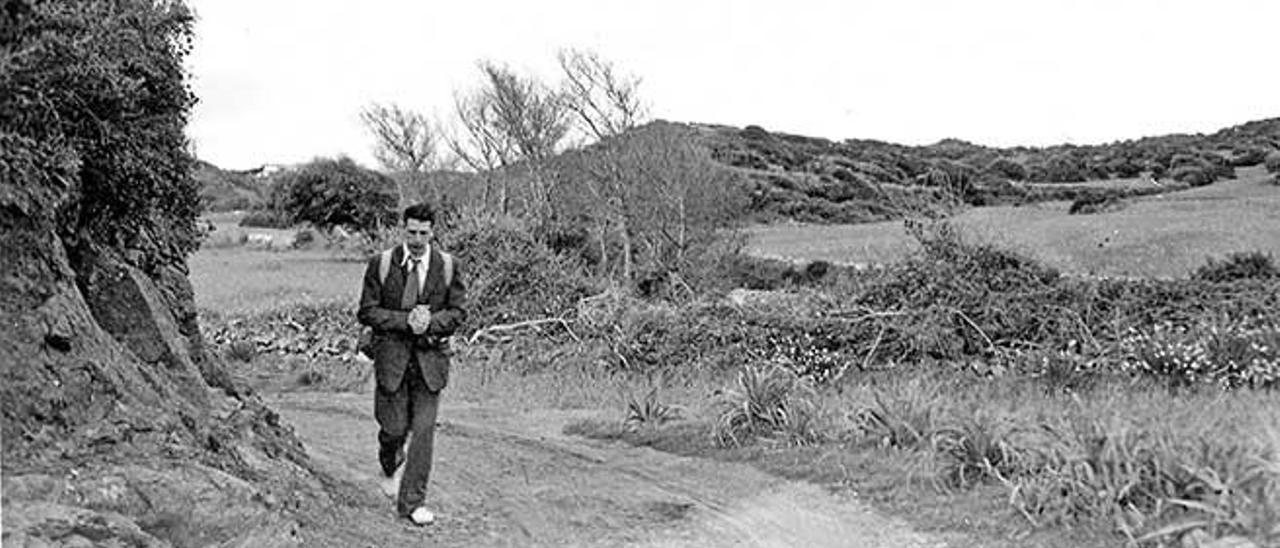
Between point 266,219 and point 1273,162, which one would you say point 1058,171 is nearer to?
point 1273,162

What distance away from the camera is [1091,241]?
29203 millimetres

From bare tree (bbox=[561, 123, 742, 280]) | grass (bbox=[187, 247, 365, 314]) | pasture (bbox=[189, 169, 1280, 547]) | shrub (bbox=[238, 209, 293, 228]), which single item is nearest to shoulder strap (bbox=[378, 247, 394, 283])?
pasture (bbox=[189, 169, 1280, 547])

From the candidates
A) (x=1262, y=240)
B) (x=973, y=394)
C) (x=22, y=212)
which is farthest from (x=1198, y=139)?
(x=22, y=212)

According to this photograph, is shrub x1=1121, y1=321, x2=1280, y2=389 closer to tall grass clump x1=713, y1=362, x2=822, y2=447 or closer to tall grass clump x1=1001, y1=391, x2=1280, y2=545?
tall grass clump x1=713, y1=362, x2=822, y2=447

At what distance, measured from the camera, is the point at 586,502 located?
908 cm

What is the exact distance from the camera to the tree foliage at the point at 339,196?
53.1 meters

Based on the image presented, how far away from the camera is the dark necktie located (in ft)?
26.0

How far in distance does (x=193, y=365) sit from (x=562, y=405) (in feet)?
22.6

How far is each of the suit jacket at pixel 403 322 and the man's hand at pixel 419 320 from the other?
0.15 ft

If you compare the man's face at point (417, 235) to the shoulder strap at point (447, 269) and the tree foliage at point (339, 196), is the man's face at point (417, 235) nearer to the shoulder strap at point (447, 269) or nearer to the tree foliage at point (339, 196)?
the shoulder strap at point (447, 269)

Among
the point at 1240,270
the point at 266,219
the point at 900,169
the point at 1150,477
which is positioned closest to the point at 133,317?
the point at 1150,477

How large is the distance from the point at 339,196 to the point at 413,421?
156 feet

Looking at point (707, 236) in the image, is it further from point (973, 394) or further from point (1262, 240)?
point (973, 394)

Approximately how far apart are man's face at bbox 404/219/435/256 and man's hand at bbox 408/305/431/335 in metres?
0.38
